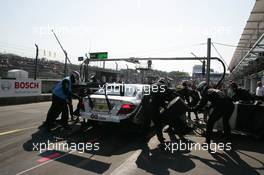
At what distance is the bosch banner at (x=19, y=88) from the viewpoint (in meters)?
13.1

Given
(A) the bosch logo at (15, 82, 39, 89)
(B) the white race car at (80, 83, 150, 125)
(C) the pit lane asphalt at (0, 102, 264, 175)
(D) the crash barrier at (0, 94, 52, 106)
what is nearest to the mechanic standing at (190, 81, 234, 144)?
(C) the pit lane asphalt at (0, 102, 264, 175)

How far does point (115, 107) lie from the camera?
5.89m

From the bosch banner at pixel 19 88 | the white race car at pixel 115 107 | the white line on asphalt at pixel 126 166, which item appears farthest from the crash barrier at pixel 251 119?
the bosch banner at pixel 19 88

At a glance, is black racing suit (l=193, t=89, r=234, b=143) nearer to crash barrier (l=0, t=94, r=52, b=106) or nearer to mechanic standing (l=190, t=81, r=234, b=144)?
mechanic standing (l=190, t=81, r=234, b=144)

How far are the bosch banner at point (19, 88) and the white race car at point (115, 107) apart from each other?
8806 millimetres

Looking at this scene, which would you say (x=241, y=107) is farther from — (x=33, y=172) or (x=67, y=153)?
(x=33, y=172)

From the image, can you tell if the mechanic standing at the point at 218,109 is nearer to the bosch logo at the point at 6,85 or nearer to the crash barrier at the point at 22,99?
the crash barrier at the point at 22,99

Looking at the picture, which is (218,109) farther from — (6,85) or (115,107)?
(6,85)

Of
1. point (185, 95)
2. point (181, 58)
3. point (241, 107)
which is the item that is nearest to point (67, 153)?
point (241, 107)

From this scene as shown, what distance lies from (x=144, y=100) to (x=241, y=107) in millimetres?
2546

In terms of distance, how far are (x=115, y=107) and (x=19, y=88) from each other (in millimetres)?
10360

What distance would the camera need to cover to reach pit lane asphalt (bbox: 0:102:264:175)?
12.9ft

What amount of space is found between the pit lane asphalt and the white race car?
0.55 m

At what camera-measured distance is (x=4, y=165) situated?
3.97 meters
